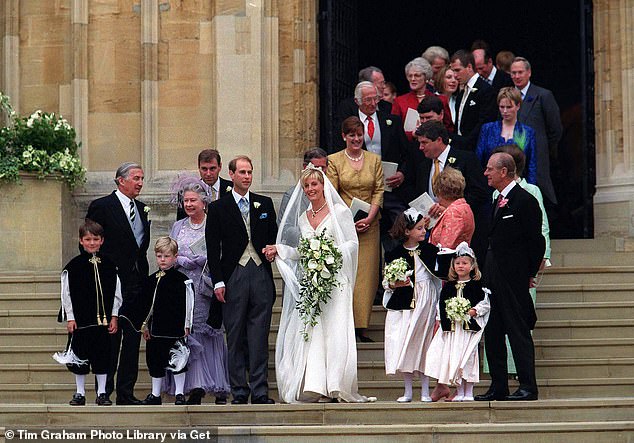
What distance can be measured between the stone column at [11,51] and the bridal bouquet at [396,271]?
244 inches

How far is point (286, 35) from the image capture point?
701 inches

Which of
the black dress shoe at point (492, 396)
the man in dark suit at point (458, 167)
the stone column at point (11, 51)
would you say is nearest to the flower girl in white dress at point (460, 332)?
the black dress shoe at point (492, 396)

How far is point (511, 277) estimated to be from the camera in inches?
518

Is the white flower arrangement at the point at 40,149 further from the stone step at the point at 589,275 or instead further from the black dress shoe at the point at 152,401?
the stone step at the point at 589,275

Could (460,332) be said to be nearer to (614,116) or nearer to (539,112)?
(539,112)

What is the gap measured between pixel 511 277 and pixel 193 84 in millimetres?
5739

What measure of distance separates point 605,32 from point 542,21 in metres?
6.38

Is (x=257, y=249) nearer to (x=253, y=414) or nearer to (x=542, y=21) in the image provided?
(x=253, y=414)

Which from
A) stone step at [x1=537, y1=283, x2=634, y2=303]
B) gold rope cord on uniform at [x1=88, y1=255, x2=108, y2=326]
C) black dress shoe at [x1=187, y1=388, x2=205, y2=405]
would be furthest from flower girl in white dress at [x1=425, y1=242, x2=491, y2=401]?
gold rope cord on uniform at [x1=88, y1=255, x2=108, y2=326]

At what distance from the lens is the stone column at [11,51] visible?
711 inches

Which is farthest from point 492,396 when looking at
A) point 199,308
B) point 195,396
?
point 199,308

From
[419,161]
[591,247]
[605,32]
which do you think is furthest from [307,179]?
[605,32]

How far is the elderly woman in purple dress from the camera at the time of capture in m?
13.6

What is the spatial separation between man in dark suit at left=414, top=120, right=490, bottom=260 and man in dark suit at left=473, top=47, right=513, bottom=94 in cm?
184
